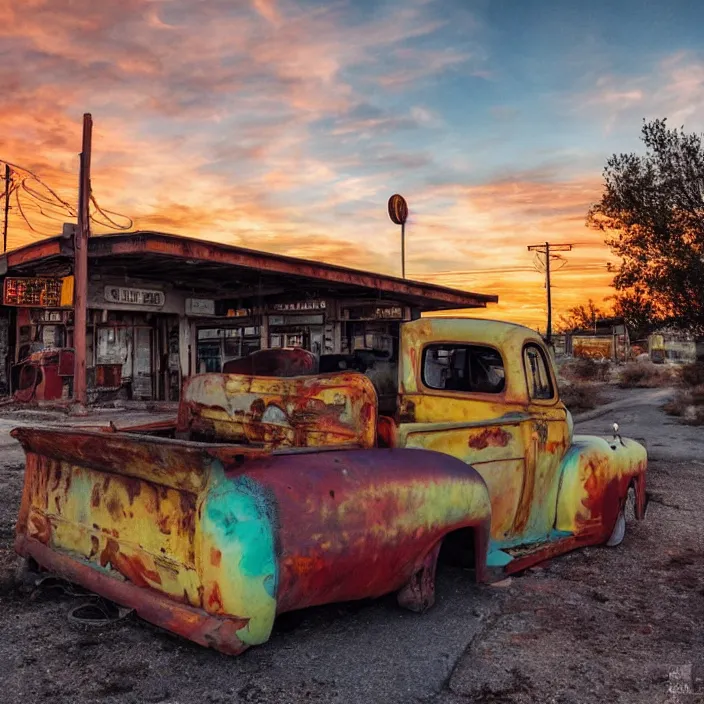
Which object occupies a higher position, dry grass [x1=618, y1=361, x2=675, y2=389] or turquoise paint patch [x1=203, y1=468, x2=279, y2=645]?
turquoise paint patch [x1=203, y1=468, x2=279, y2=645]

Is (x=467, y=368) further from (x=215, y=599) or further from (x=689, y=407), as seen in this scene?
(x=689, y=407)

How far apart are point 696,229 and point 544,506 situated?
16.5 meters

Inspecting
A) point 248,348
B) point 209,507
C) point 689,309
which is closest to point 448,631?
point 209,507

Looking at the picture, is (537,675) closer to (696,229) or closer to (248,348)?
(248,348)

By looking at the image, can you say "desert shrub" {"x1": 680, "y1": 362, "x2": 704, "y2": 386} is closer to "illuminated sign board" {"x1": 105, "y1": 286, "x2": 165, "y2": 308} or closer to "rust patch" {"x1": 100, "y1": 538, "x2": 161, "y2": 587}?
"illuminated sign board" {"x1": 105, "y1": 286, "x2": 165, "y2": 308}

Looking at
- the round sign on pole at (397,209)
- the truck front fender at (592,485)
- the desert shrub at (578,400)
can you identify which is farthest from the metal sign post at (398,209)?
the truck front fender at (592,485)

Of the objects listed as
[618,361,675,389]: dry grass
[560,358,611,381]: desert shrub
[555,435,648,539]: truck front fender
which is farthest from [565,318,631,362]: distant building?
[555,435,648,539]: truck front fender

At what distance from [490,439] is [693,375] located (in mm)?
22980

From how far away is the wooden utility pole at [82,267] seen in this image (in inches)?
511

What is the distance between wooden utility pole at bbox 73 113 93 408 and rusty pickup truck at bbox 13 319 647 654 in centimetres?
969

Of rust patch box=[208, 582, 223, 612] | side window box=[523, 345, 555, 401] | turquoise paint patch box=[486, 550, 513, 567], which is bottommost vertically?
turquoise paint patch box=[486, 550, 513, 567]

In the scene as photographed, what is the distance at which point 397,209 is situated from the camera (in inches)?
1007

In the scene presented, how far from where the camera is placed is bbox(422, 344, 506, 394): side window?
14.4 ft

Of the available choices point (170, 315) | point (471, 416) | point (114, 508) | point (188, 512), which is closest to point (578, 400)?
point (170, 315)
